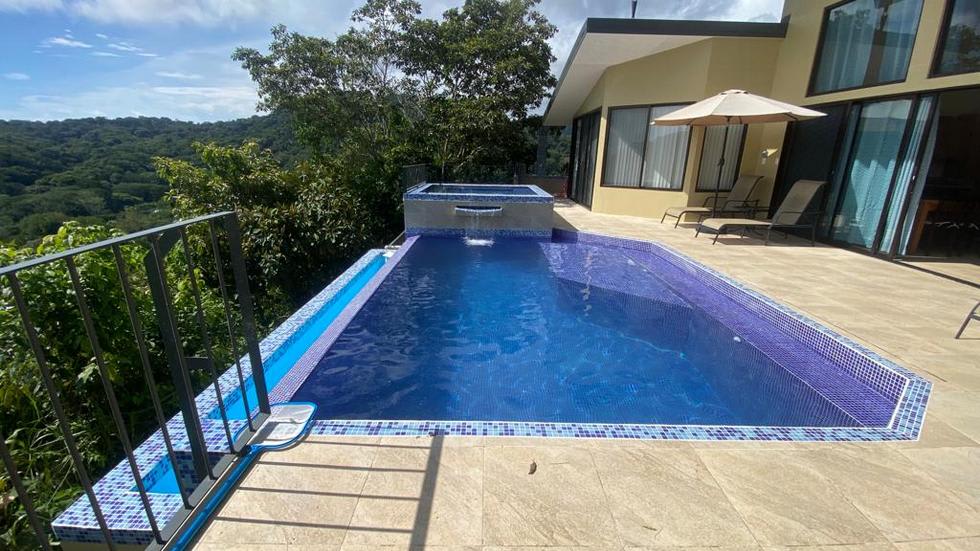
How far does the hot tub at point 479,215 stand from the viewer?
8.25 meters

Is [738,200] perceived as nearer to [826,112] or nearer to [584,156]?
[826,112]

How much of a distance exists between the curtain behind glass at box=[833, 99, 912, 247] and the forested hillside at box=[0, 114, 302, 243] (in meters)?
13.2

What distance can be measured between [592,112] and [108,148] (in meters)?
28.1

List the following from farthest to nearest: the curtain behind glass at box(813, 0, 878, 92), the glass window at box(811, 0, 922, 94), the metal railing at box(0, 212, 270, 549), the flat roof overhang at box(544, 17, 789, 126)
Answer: the flat roof overhang at box(544, 17, 789, 126) < the curtain behind glass at box(813, 0, 878, 92) < the glass window at box(811, 0, 922, 94) < the metal railing at box(0, 212, 270, 549)

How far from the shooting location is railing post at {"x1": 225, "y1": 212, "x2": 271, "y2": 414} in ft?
6.10

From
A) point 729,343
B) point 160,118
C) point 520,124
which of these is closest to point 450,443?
point 729,343

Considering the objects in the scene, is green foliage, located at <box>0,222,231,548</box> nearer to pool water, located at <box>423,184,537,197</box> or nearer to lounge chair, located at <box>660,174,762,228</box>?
pool water, located at <box>423,184,537,197</box>

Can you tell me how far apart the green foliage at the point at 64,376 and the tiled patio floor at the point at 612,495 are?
5.30 feet

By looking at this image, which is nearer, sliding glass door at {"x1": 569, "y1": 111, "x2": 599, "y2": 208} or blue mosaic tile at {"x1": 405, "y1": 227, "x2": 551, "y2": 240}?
blue mosaic tile at {"x1": 405, "y1": 227, "x2": 551, "y2": 240}

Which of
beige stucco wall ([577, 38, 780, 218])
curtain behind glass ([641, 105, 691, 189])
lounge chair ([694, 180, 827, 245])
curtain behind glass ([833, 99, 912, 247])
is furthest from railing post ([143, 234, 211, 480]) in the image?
curtain behind glass ([641, 105, 691, 189])

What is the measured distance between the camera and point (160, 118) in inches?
1448

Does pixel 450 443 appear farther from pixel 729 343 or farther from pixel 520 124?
pixel 520 124

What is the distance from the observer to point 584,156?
42.4 ft

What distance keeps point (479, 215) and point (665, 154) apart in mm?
4301
